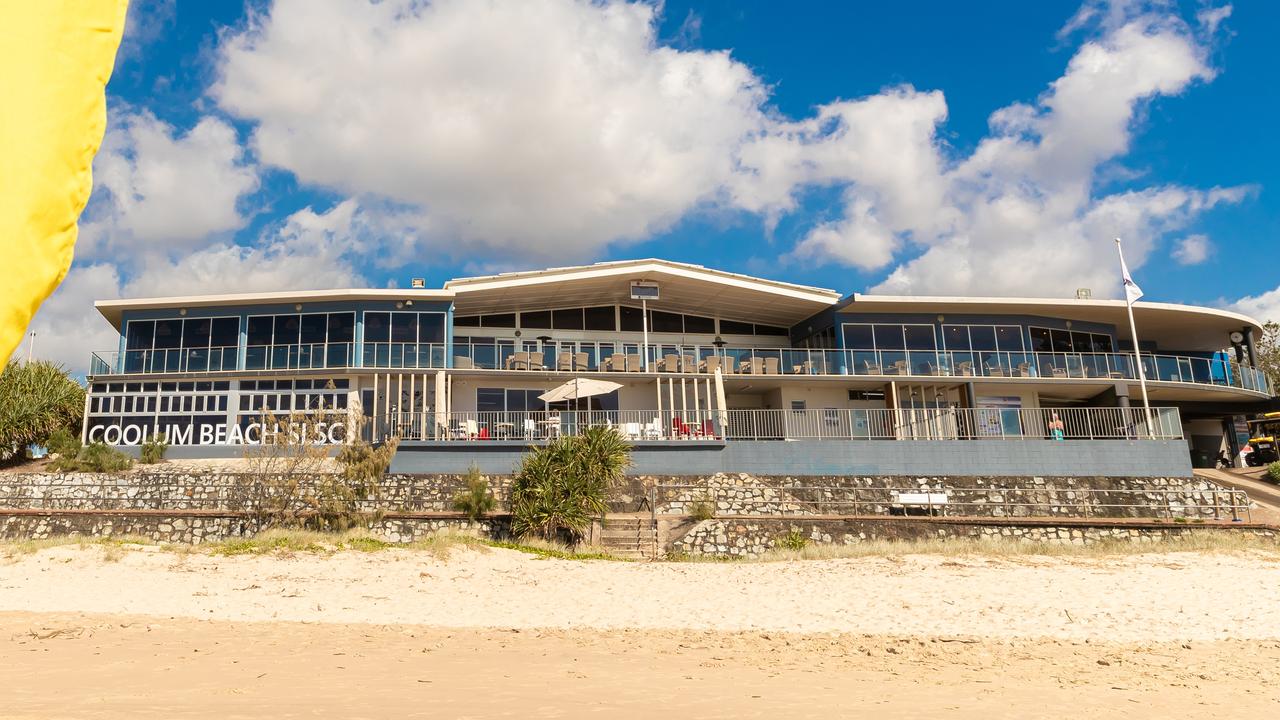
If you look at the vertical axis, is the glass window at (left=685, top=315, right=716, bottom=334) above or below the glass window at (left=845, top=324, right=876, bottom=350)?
above

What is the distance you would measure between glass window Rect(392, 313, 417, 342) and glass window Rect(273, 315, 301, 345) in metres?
2.96

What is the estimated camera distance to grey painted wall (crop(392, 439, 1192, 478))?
20.8 metres

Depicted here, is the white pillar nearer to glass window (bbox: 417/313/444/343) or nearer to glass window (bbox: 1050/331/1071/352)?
glass window (bbox: 417/313/444/343)

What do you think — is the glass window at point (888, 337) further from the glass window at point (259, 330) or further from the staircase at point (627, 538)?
the glass window at point (259, 330)

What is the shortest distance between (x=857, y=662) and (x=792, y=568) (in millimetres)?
6487

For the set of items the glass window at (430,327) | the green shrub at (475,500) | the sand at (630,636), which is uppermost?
the glass window at (430,327)

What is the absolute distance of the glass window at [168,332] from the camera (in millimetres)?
24719

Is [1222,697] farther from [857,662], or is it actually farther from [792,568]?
[792,568]

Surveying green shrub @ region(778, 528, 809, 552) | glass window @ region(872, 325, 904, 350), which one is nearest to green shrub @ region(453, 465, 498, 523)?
green shrub @ region(778, 528, 809, 552)

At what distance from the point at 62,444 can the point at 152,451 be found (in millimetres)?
2175

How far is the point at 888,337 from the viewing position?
2772cm

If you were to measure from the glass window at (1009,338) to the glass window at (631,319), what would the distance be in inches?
493

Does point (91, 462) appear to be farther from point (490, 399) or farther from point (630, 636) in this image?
point (630, 636)

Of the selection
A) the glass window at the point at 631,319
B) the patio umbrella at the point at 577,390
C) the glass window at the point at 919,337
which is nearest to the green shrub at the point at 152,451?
the patio umbrella at the point at 577,390
